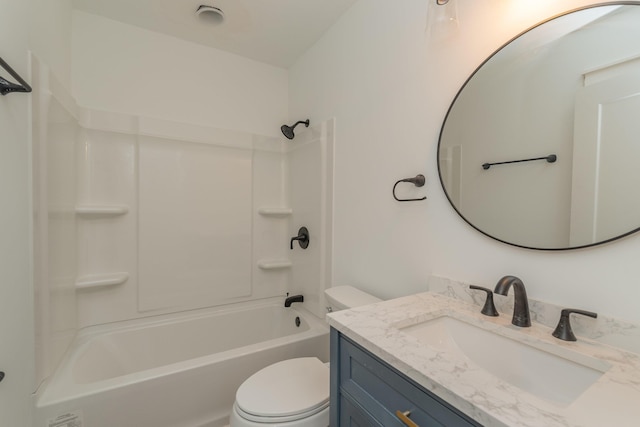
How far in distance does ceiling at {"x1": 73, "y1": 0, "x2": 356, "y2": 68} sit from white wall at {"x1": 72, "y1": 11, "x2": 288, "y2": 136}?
9 cm

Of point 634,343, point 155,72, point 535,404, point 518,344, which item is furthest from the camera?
point 155,72

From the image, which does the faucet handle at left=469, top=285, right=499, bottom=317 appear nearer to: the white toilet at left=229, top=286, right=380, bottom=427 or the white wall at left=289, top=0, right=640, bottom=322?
Answer: the white wall at left=289, top=0, right=640, bottom=322

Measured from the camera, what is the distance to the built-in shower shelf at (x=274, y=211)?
7.67ft

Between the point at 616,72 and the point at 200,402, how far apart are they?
210cm

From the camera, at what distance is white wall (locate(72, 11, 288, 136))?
1761 mm

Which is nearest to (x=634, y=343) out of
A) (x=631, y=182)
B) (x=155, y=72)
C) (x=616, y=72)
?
(x=631, y=182)

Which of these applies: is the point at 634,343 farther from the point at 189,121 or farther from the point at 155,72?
the point at 155,72

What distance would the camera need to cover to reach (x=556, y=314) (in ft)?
2.68

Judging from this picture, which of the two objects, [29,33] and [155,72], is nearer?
[29,33]

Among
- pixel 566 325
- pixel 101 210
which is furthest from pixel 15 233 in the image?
pixel 566 325

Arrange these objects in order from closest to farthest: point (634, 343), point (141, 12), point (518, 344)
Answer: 1. point (634, 343)
2. point (518, 344)
3. point (141, 12)

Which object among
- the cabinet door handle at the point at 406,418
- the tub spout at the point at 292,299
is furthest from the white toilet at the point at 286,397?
the tub spout at the point at 292,299

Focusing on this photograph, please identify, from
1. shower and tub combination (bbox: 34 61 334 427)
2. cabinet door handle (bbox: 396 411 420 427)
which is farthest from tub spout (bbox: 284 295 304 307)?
cabinet door handle (bbox: 396 411 420 427)

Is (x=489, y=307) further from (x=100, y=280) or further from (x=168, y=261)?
(x=100, y=280)
